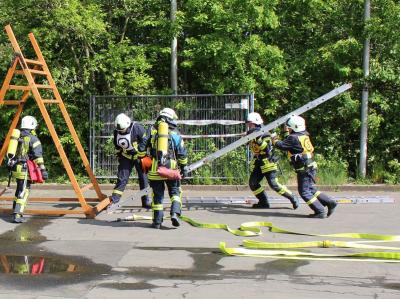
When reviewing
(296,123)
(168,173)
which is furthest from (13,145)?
(296,123)

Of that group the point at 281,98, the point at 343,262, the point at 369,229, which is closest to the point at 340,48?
the point at 281,98

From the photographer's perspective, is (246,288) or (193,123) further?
(193,123)

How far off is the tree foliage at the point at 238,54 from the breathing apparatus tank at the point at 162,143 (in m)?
5.75

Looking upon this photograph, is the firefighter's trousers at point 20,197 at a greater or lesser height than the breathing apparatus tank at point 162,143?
lesser

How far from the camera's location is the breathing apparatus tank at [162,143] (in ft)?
28.1

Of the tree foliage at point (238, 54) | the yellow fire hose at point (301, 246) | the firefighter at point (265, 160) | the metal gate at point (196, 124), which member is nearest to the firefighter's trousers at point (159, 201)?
the yellow fire hose at point (301, 246)

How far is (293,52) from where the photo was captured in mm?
15766

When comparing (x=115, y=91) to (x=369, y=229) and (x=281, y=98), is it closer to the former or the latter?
(x=281, y=98)

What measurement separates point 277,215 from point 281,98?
19.4 feet

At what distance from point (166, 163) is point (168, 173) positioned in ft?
0.71

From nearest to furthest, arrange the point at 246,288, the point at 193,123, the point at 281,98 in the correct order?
the point at 246,288, the point at 193,123, the point at 281,98

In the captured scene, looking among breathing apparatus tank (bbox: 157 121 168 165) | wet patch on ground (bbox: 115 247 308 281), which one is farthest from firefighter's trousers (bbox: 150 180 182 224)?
wet patch on ground (bbox: 115 247 308 281)

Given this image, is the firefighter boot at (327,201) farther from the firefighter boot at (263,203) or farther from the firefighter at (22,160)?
the firefighter at (22,160)

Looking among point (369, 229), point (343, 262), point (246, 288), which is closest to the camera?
point (246, 288)
